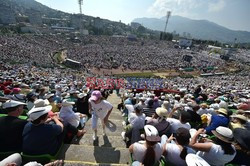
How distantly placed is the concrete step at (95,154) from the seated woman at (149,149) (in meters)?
1.15

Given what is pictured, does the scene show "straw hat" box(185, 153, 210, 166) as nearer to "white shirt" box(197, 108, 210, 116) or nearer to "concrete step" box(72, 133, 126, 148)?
"concrete step" box(72, 133, 126, 148)

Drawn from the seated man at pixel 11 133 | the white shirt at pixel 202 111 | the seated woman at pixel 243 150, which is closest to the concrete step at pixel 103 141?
the seated man at pixel 11 133

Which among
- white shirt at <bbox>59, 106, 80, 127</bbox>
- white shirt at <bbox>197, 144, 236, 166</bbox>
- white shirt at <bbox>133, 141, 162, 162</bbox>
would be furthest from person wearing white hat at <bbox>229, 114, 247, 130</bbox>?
white shirt at <bbox>59, 106, 80, 127</bbox>

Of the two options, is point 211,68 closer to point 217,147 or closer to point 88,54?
point 88,54

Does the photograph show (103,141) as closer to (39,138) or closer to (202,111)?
(39,138)

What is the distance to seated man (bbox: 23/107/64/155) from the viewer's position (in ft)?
A: 11.7

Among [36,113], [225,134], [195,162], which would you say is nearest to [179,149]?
[225,134]

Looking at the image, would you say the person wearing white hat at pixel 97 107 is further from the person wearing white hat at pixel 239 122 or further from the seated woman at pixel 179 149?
the person wearing white hat at pixel 239 122

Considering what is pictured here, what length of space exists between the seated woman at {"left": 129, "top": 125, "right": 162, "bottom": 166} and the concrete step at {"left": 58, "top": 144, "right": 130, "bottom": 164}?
3.77 feet

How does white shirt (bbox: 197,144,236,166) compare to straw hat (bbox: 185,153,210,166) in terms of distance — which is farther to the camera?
white shirt (bbox: 197,144,236,166)

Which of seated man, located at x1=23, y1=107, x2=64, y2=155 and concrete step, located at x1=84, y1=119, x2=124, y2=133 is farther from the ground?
seated man, located at x1=23, y1=107, x2=64, y2=155

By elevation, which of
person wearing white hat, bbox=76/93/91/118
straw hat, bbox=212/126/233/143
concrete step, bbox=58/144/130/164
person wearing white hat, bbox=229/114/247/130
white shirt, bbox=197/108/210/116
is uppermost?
straw hat, bbox=212/126/233/143

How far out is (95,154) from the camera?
453 cm

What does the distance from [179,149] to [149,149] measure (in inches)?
25.4
